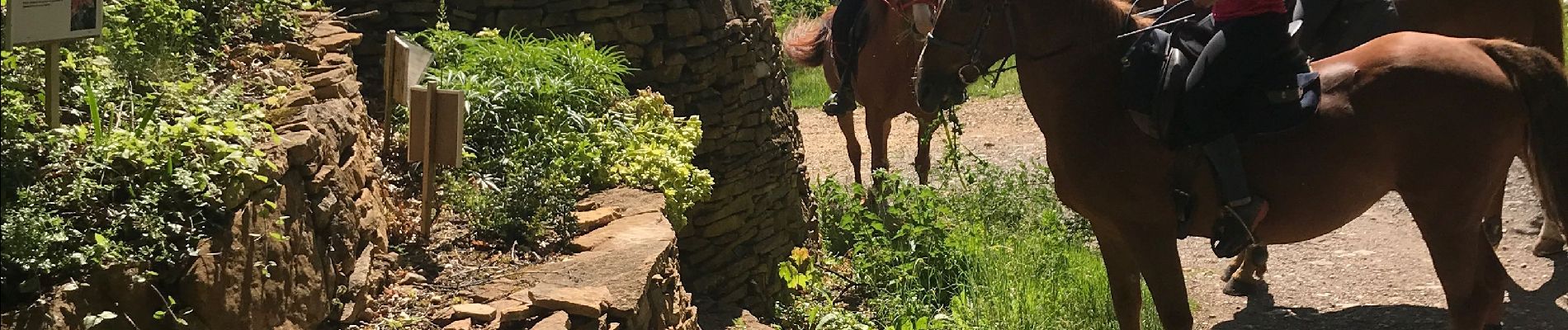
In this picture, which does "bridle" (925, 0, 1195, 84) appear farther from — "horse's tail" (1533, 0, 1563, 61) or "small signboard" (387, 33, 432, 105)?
"horse's tail" (1533, 0, 1563, 61)

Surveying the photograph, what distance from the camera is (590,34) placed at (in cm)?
652

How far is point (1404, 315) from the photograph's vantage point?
6398 mm

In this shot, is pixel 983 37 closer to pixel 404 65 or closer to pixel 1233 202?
pixel 1233 202

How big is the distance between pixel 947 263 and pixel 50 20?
5.19 m

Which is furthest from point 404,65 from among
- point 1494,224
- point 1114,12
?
point 1494,224

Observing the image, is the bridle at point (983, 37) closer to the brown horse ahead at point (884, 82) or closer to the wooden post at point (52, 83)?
the wooden post at point (52, 83)

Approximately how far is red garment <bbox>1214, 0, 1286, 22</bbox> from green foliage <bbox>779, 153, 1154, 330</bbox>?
225cm

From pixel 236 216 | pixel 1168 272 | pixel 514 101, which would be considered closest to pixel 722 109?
pixel 514 101

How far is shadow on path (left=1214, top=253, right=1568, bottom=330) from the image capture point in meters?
6.21

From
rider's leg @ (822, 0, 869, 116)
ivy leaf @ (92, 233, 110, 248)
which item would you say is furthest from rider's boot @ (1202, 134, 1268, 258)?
rider's leg @ (822, 0, 869, 116)

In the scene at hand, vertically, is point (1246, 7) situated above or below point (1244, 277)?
above

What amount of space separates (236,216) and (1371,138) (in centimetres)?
387

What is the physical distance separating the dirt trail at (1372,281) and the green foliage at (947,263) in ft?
2.37

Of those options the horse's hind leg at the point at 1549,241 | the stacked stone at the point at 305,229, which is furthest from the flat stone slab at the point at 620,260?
the horse's hind leg at the point at 1549,241
